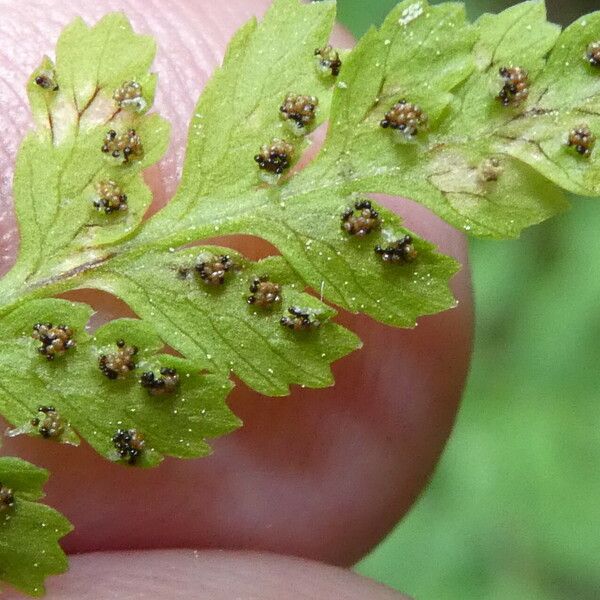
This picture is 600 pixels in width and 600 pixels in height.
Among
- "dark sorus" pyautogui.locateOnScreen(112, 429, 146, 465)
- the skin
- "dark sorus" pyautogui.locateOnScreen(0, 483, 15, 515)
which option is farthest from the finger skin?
"dark sorus" pyautogui.locateOnScreen(112, 429, 146, 465)

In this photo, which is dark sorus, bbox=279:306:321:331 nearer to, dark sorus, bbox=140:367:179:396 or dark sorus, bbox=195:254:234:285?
dark sorus, bbox=195:254:234:285

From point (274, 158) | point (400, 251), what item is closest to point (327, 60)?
point (274, 158)

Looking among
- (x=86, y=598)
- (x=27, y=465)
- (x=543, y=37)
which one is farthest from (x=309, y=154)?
(x=86, y=598)

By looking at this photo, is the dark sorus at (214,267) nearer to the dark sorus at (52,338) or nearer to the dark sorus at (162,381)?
the dark sorus at (162,381)

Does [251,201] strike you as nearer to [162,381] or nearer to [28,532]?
[162,381]

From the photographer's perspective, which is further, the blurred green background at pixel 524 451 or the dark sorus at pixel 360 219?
the blurred green background at pixel 524 451

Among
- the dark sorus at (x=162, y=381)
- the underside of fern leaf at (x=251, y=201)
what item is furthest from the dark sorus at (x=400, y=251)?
the dark sorus at (x=162, y=381)
